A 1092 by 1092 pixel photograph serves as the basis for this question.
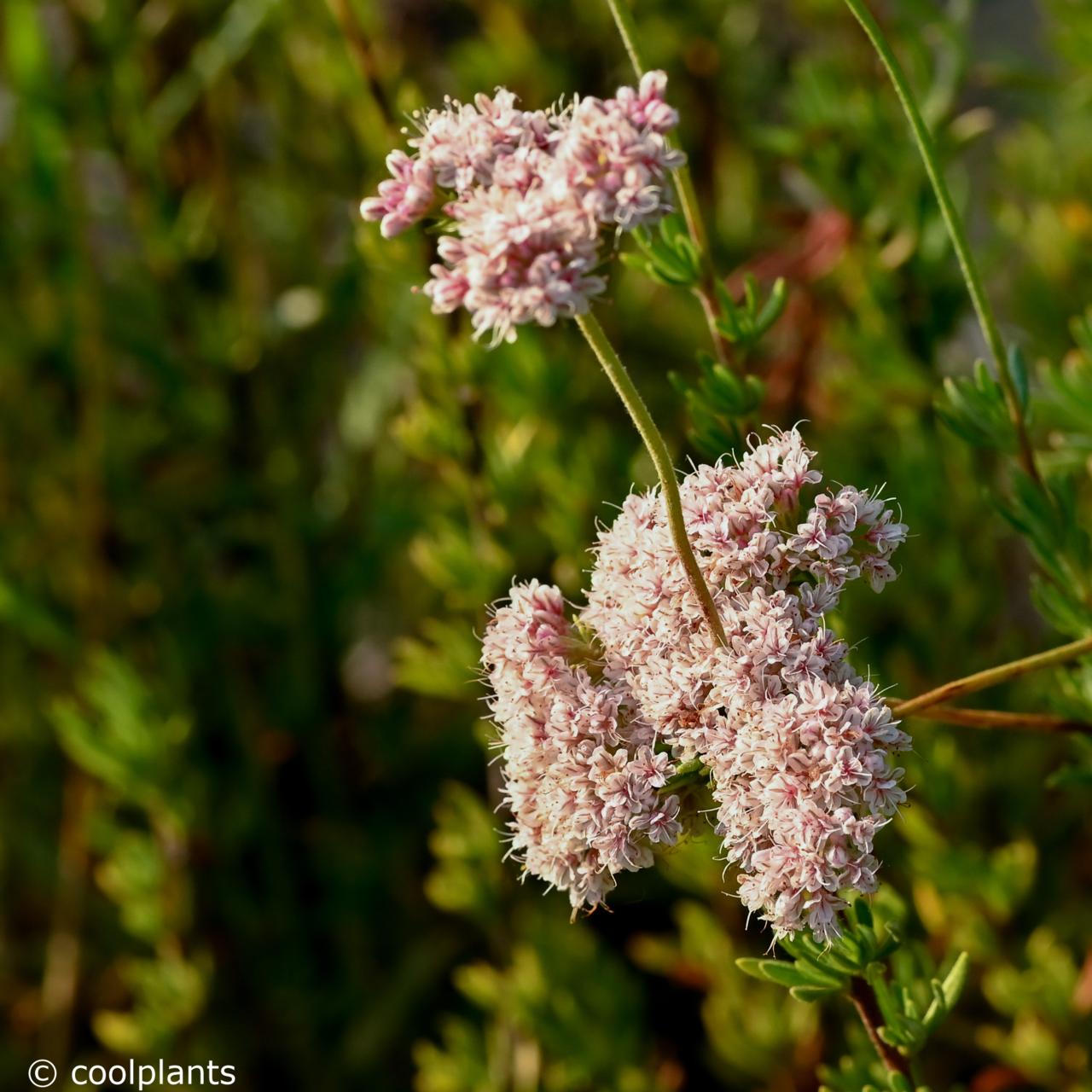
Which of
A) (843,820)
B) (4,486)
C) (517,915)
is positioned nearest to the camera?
(843,820)

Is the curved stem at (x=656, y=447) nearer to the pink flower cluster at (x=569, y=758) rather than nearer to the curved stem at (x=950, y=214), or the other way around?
the pink flower cluster at (x=569, y=758)

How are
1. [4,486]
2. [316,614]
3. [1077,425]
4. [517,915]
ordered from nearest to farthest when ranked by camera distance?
[1077,425] → [517,915] → [316,614] → [4,486]

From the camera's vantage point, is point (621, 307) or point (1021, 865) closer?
point (1021, 865)

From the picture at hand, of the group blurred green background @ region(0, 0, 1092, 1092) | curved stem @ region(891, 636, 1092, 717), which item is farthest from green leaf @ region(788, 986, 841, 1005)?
blurred green background @ region(0, 0, 1092, 1092)

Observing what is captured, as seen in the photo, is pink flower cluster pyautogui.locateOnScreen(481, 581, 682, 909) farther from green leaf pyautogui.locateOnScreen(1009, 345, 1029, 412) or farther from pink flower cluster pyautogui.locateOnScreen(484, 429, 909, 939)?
green leaf pyautogui.locateOnScreen(1009, 345, 1029, 412)

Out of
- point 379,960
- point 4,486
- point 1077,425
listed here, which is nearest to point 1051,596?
point 1077,425

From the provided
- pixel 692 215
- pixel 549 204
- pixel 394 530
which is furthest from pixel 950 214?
pixel 394 530

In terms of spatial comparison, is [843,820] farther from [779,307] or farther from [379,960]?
[379,960]
